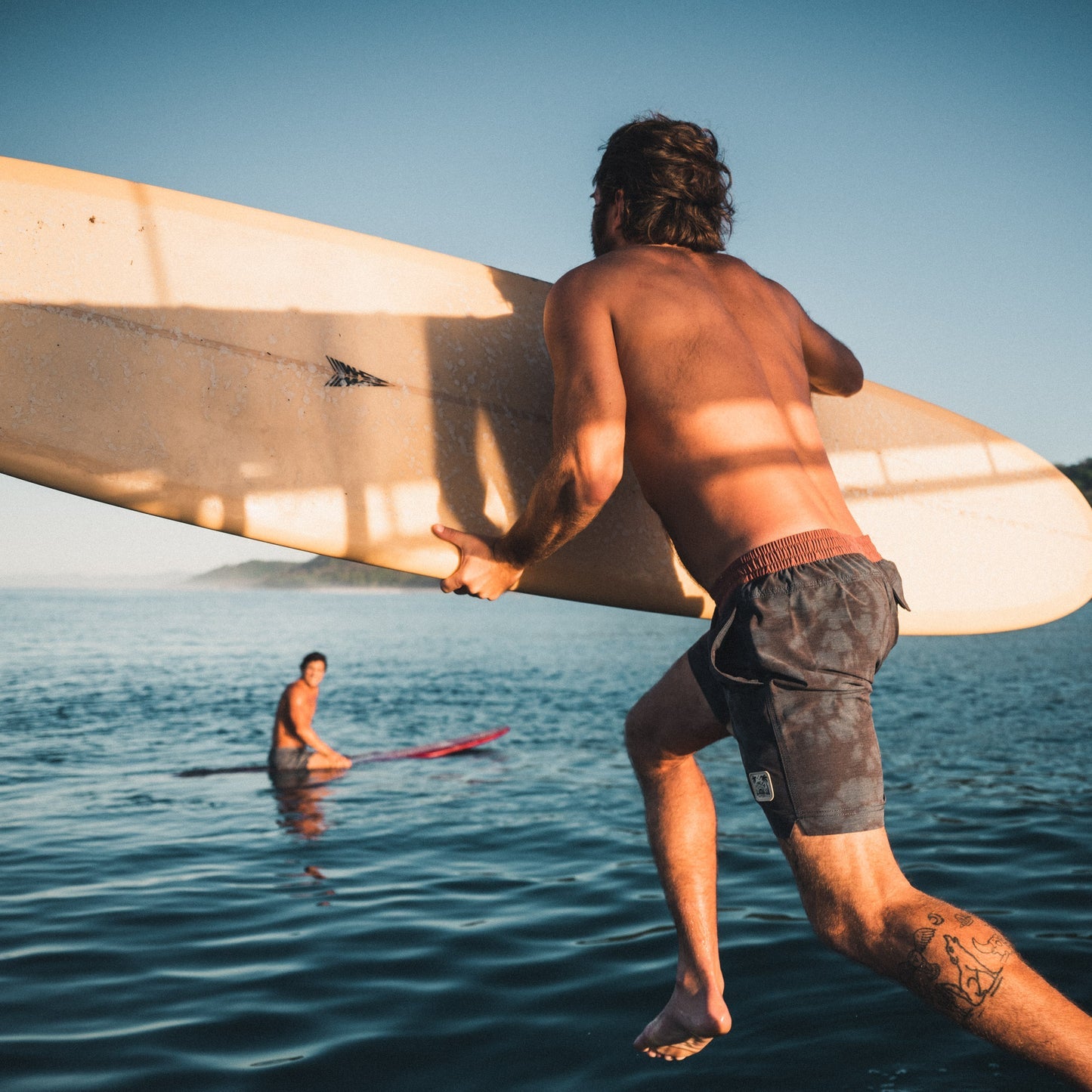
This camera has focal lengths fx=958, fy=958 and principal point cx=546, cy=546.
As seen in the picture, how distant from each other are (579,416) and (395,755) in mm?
9727

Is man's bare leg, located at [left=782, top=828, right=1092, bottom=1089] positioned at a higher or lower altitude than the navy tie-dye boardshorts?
lower

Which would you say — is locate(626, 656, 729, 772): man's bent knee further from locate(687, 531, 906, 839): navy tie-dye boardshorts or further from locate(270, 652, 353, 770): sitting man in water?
locate(270, 652, 353, 770): sitting man in water

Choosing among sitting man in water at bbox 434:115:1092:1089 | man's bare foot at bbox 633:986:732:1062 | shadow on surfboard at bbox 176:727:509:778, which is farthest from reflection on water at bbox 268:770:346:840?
sitting man in water at bbox 434:115:1092:1089

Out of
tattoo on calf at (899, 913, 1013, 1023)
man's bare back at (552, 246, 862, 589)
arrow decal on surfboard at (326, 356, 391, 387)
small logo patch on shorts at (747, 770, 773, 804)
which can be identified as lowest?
tattoo on calf at (899, 913, 1013, 1023)

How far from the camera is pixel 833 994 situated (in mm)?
3518

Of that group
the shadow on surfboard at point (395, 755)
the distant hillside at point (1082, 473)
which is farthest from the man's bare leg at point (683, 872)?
the distant hillside at point (1082, 473)

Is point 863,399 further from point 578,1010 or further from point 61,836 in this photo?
point 61,836

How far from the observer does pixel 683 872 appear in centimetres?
201

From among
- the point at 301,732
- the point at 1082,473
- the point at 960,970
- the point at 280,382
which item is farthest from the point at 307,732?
the point at 1082,473

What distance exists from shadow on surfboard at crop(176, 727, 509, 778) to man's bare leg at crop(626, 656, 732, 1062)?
8.45 meters

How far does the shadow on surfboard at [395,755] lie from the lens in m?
10.2

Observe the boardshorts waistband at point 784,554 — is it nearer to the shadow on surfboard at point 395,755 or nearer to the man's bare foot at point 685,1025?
the man's bare foot at point 685,1025

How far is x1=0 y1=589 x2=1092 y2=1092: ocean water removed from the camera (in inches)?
120

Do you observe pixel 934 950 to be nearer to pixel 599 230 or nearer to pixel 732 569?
pixel 732 569
